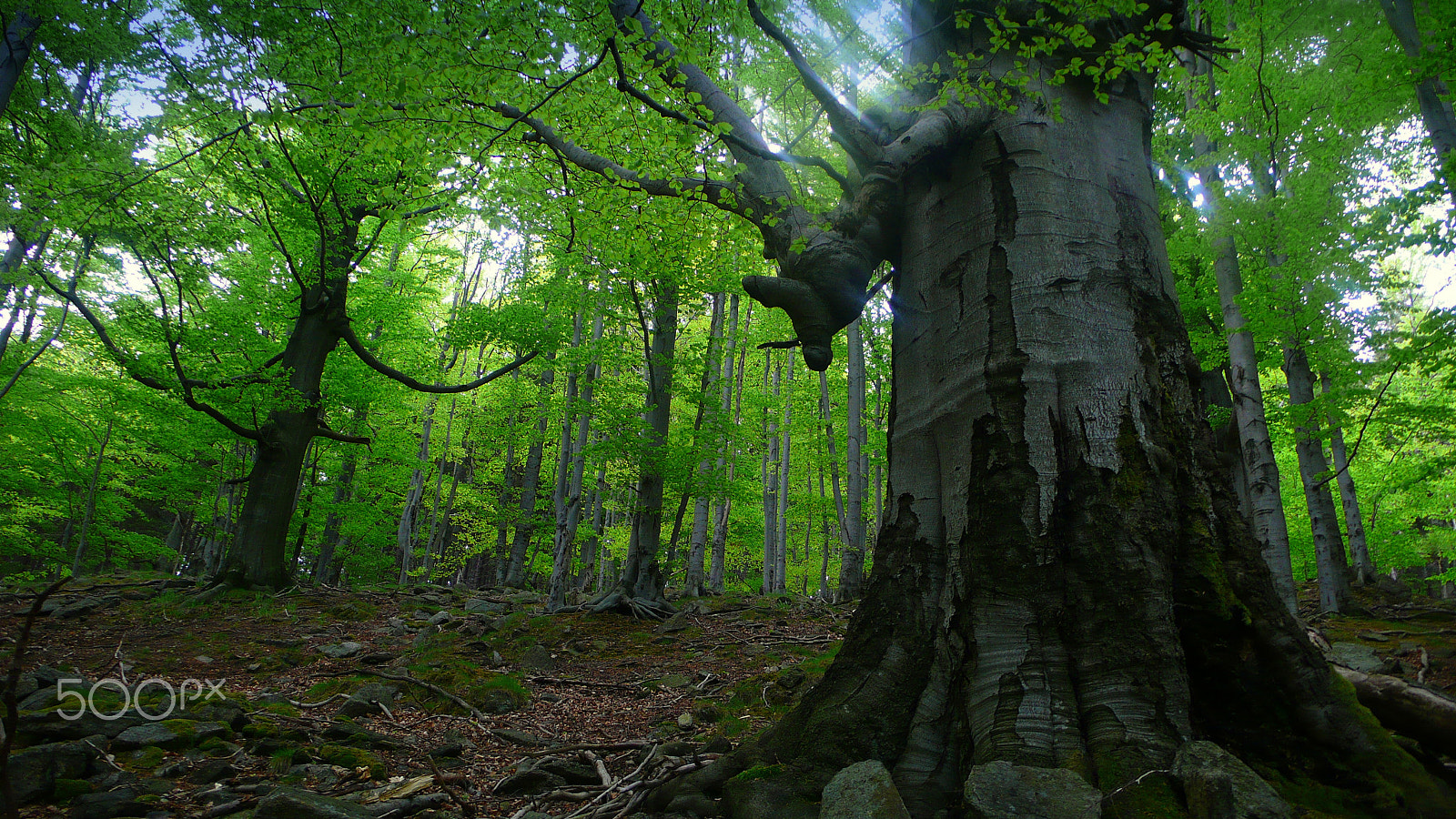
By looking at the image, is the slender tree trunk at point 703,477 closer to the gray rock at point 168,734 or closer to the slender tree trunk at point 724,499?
the slender tree trunk at point 724,499

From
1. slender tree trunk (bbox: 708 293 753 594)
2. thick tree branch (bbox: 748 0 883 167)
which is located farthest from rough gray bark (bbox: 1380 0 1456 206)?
slender tree trunk (bbox: 708 293 753 594)

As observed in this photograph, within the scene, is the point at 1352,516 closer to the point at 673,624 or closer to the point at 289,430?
the point at 673,624

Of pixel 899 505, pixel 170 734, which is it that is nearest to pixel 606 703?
pixel 170 734

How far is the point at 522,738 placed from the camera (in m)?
4.08

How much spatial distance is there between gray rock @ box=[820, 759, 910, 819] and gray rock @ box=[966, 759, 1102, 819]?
25cm

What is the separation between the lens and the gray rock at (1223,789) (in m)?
1.82

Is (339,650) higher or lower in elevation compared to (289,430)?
lower

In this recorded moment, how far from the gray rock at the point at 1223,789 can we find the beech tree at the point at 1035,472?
0.30 ft

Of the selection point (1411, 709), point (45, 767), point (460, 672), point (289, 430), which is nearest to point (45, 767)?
point (45, 767)

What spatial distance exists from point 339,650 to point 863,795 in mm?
6373

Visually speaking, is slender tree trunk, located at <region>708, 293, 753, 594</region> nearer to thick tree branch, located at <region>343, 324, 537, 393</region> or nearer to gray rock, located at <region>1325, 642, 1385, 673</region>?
thick tree branch, located at <region>343, 324, 537, 393</region>

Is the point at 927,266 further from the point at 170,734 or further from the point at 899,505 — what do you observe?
the point at 170,734

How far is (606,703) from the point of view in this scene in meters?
5.35

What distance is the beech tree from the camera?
231 centimetres
